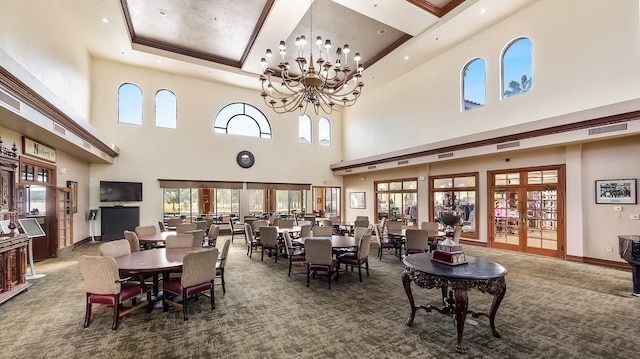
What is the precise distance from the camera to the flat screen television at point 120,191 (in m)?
10.0

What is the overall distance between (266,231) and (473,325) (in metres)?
4.51

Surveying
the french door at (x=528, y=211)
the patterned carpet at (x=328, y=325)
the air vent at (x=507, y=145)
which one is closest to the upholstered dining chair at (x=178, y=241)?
the patterned carpet at (x=328, y=325)

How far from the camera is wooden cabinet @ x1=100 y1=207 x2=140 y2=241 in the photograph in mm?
9852

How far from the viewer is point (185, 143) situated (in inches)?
450

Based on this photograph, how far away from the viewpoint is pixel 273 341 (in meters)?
A: 3.04

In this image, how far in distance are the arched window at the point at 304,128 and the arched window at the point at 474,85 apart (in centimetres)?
698

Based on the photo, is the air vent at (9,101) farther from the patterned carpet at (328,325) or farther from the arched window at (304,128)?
the arched window at (304,128)

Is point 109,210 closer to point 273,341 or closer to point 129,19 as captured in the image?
point 129,19

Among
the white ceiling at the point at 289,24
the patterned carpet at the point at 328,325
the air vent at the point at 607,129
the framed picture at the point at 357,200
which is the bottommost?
the patterned carpet at the point at 328,325

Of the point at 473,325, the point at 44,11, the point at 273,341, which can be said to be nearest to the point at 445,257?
the point at 473,325

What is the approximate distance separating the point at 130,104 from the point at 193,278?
9.72m

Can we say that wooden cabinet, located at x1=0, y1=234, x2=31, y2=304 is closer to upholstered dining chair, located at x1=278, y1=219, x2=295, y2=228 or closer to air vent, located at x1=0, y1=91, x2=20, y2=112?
air vent, located at x1=0, y1=91, x2=20, y2=112

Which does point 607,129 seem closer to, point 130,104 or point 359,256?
point 359,256

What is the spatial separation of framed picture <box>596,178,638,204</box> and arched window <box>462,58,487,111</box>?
3.54 meters
